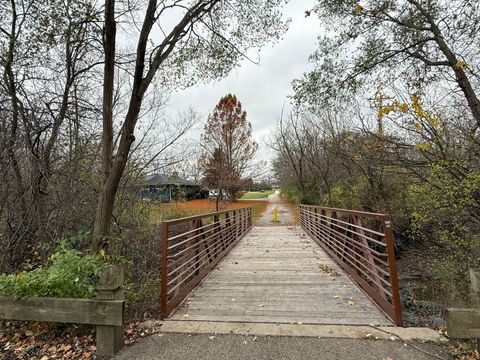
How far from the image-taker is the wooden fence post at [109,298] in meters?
2.13

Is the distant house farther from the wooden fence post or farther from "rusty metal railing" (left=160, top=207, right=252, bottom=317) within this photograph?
the wooden fence post

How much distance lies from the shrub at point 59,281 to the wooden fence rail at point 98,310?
0.08m

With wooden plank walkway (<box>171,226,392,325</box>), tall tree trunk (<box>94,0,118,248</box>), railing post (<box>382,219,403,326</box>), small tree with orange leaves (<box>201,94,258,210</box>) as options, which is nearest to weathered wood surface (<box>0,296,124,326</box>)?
wooden plank walkway (<box>171,226,392,325</box>)

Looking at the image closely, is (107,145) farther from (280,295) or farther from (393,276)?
(393,276)

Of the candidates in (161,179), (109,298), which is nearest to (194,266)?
(109,298)

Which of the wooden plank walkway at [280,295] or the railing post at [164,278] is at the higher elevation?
the railing post at [164,278]

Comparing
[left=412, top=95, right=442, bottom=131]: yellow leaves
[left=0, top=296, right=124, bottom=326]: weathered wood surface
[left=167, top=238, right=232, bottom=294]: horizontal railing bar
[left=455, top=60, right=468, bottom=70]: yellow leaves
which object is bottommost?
[left=167, top=238, right=232, bottom=294]: horizontal railing bar

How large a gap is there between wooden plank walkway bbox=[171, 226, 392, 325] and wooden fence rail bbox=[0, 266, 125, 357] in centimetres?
74

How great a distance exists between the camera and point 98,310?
7.02 ft

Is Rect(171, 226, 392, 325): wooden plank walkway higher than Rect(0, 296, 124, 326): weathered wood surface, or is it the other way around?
Rect(0, 296, 124, 326): weathered wood surface

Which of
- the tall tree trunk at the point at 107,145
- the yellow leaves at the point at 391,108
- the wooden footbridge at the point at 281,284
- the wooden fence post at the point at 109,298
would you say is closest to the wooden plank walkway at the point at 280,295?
the wooden footbridge at the point at 281,284

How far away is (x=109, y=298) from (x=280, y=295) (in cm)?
206

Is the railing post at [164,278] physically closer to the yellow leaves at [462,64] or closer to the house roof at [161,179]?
the house roof at [161,179]

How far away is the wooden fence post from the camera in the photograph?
6.98 feet
